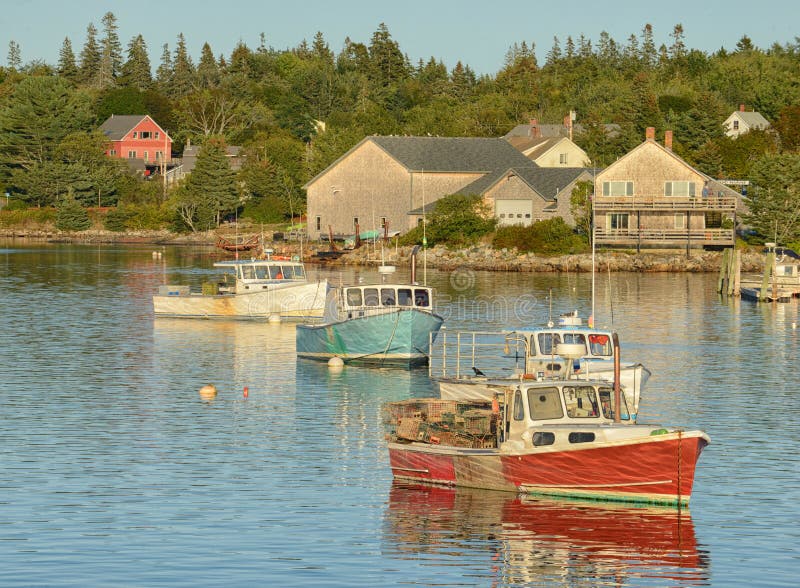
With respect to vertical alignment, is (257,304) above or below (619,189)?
below

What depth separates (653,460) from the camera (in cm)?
2806

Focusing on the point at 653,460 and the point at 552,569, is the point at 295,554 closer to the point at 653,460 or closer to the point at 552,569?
the point at 552,569

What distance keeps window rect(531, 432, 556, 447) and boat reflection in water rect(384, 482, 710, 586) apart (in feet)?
4.57

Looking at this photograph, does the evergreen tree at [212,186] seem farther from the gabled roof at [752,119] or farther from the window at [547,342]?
the window at [547,342]

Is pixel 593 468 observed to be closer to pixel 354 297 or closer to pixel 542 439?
pixel 542 439

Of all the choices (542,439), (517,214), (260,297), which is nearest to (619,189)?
(517,214)

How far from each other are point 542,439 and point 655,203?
295ft

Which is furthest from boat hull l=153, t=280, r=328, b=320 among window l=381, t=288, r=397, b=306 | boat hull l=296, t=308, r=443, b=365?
window l=381, t=288, r=397, b=306

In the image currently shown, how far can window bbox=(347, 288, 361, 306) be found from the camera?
52.8 meters

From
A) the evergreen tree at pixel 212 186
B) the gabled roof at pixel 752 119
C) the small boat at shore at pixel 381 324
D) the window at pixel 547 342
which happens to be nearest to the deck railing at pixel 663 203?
the gabled roof at pixel 752 119

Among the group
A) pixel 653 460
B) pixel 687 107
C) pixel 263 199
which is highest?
pixel 687 107

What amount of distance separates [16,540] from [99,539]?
1.68 meters

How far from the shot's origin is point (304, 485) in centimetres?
3234

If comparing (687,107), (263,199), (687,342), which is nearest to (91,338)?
(687,342)
